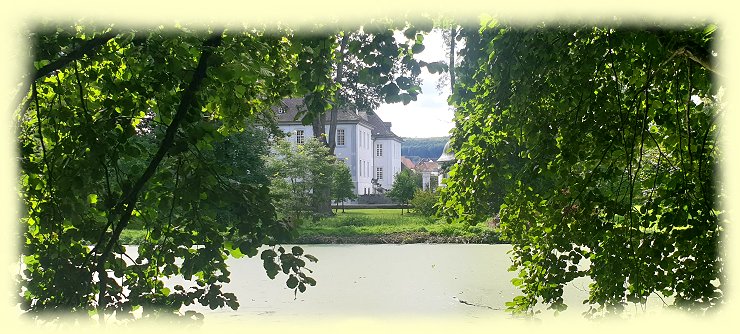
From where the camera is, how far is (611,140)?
2955 millimetres

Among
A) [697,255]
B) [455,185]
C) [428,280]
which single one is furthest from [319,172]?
[697,255]

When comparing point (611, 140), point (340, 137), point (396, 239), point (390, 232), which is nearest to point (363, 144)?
point (340, 137)

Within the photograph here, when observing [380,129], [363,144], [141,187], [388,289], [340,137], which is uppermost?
[380,129]

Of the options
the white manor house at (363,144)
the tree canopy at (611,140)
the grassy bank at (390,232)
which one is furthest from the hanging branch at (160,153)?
the white manor house at (363,144)

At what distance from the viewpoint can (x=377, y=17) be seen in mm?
2176

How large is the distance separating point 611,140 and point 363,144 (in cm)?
3221

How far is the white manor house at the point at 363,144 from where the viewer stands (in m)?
31.4

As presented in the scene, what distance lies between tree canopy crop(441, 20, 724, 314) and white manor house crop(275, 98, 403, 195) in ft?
79.7

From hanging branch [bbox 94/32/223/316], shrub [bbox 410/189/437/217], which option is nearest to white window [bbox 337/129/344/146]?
shrub [bbox 410/189/437/217]

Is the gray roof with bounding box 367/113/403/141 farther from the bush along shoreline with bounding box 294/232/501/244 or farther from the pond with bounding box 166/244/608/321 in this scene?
the pond with bounding box 166/244/608/321

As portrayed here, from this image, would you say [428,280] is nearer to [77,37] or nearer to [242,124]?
[242,124]

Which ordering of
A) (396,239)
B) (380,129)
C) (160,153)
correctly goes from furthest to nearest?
(380,129), (396,239), (160,153)

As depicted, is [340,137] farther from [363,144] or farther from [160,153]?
[160,153]

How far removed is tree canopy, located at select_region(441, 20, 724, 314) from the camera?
2742 millimetres
